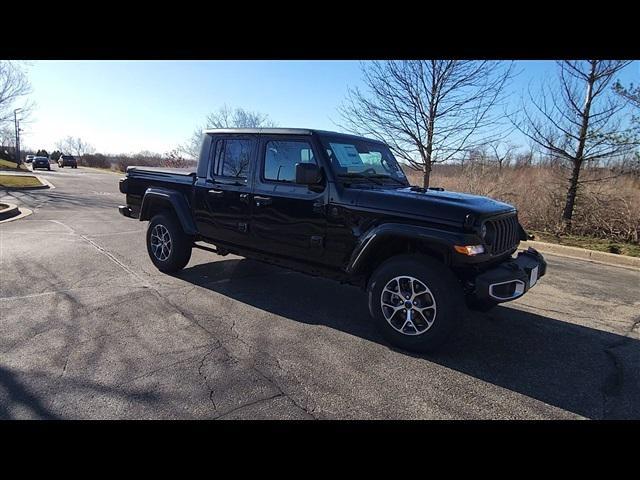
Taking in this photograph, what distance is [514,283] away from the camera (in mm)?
3367

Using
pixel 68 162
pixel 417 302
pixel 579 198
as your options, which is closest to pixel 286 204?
pixel 417 302

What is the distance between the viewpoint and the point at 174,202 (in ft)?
17.9

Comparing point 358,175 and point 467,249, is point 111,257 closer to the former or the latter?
point 358,175

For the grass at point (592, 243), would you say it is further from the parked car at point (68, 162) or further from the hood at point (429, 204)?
the parked car at point (68, 162)

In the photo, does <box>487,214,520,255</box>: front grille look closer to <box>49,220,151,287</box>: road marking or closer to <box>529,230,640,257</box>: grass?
<box>49,220,151,287</box>: road marking

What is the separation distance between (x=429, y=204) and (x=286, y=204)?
163 centimetres

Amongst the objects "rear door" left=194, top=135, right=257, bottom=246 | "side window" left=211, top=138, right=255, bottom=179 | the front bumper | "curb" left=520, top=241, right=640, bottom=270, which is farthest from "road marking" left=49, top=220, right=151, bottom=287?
"curb" left=520, top=241, right=640, bottom=270

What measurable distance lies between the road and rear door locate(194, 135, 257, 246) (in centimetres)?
77

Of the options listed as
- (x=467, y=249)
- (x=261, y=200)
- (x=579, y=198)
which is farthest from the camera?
(x=579, y=198)

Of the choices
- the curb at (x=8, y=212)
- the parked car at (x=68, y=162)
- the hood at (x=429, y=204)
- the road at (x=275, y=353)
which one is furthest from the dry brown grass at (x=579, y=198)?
the parked car at (x=68, y=162)

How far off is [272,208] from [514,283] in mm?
2614
